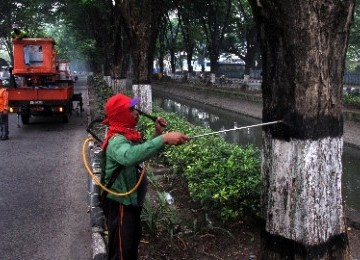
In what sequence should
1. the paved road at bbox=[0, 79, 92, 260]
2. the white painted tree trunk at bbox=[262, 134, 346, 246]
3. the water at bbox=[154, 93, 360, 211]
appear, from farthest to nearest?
the water at bbox=[154, 93, 360, 211], the paved road at bbox=[0, 79, 92, 260], the white painted tree trunk at bbox=[262, 134, 346, 246]

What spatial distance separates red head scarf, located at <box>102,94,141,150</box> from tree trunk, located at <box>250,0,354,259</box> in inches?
44.7

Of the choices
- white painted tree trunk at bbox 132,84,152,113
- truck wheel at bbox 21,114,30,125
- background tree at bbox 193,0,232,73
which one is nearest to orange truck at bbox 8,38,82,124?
truck wheel at bbox 21,114,30,125

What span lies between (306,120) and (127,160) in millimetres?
1374

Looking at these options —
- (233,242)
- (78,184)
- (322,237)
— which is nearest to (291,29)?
(322,237)

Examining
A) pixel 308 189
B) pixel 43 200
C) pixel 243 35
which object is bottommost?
pixel 43 200

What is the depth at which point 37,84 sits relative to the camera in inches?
665

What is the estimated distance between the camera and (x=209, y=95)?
3098 cm

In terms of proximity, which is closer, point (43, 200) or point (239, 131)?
point (43, 200)

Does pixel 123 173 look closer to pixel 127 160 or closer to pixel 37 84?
pixel 127 160

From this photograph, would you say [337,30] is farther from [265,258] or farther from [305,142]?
[265,258]

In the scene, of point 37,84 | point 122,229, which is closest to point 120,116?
point 122,229

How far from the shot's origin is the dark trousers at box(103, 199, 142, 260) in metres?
3.75

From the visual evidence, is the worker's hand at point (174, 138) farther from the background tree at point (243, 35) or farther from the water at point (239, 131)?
the background tree at point (243, 35)

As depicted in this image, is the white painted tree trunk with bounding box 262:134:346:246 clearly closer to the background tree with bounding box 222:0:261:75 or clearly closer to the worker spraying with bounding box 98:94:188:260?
the worker spraying with bounding box 98:94:188:260
